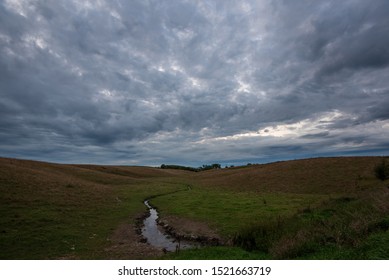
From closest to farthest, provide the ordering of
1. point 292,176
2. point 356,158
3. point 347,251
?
point 347,251, point 292,176, point 356,158

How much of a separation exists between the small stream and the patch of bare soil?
923 millimetres

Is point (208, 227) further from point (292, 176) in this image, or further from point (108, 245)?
point (292, 176)

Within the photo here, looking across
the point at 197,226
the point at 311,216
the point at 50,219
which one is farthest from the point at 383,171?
the point at 50,219

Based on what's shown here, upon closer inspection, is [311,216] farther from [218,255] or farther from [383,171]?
[383,171]

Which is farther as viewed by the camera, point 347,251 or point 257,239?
point 257,239

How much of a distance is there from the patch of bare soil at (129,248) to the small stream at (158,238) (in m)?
0.92

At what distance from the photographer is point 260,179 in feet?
204

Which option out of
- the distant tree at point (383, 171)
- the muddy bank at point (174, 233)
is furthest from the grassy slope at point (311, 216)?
the muddy bank at point (174, 233)

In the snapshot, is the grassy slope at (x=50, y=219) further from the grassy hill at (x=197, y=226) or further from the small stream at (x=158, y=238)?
the small stream at (x=158, y=238)

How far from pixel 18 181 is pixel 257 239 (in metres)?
37.3

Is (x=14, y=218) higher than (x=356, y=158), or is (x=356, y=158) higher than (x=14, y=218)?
(x=356, y=158)

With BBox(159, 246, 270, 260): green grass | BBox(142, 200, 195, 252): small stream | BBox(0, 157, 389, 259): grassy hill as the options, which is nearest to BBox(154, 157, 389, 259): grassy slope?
BBox(0, 157, 389, 259): grassy hill

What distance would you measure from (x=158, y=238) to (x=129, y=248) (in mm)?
4158
